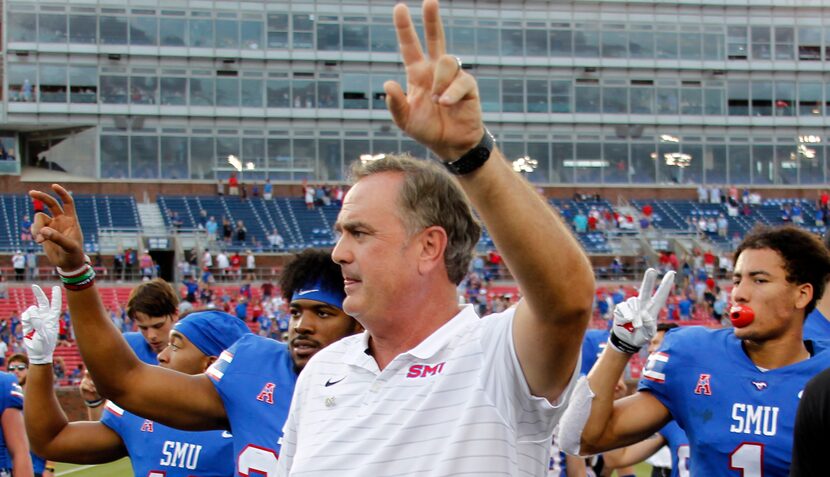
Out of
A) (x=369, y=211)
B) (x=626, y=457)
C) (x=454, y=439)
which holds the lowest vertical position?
(x=626, y=457)

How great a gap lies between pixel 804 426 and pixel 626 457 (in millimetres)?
4860

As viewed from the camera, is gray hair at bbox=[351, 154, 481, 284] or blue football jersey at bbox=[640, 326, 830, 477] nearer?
gray hair at bbox=[351, 154, 481, 284]

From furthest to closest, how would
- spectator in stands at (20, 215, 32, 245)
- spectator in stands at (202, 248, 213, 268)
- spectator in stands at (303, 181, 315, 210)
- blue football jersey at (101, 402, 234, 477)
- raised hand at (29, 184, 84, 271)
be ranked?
1. spectator in stands at (303, 181, 315, 210)
2. spectator in stands at (20, 215, 32, 245)
3. spectator in stands at (202, 248, 213, 268)
4. blue football jersey at (101, 402, 234, 477)
5. raised hand at (29, 184, 84, 271)

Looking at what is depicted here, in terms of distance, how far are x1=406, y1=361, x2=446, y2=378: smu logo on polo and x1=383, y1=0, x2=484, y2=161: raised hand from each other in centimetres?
59

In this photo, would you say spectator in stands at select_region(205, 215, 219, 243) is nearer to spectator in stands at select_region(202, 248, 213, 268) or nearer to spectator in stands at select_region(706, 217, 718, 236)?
spectator in stands at select_region(202, 248, 213, 268)

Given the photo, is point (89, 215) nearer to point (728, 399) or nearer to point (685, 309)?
point (685, 309)

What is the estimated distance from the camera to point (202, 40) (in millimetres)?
40625

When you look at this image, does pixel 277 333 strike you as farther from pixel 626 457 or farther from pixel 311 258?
pixel 311 258

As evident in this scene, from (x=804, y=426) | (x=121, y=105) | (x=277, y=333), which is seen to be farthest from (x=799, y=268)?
(x=121, y=105)

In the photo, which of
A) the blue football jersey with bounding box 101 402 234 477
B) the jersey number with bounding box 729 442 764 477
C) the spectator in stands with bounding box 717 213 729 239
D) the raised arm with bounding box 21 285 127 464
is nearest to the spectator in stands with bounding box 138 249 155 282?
the spectator in stands with bounding box 717 213 729 239

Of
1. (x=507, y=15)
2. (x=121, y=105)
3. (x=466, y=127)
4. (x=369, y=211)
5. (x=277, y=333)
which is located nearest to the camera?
(x=466, y=127)

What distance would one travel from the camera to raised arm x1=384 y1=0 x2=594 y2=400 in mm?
2363

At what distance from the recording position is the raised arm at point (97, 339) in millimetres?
3586

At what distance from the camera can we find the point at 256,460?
13.4ft
